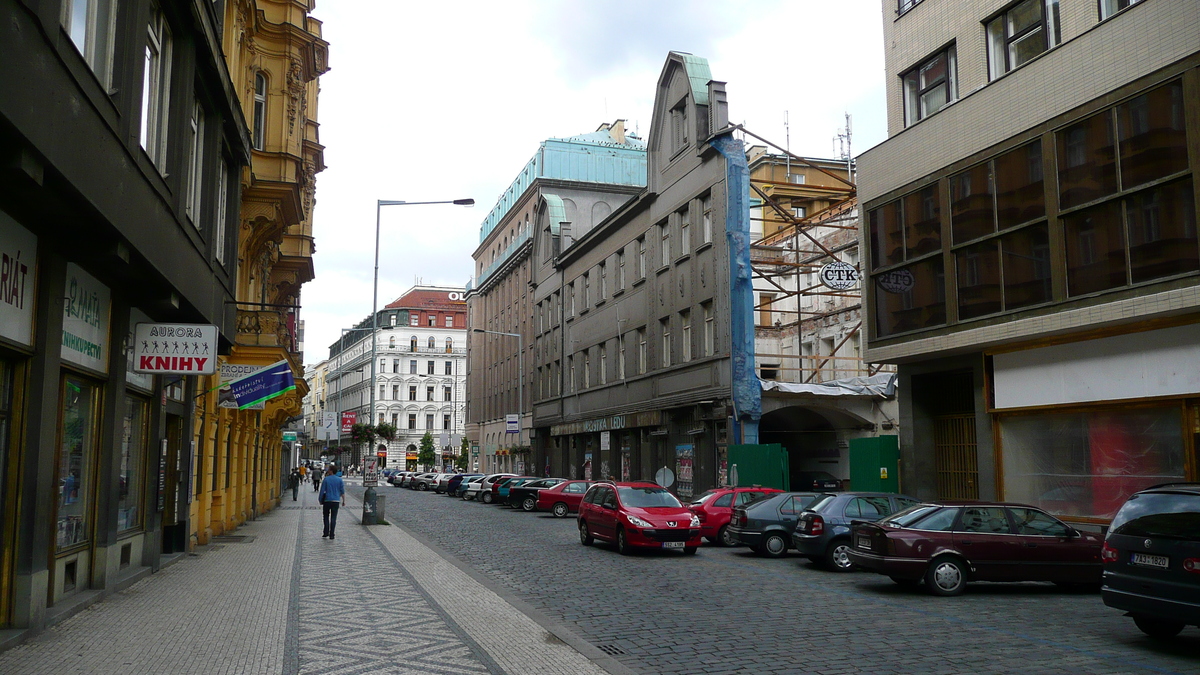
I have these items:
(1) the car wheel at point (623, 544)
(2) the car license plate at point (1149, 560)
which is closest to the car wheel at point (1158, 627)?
(2) the car license plate at point (1149, 560)

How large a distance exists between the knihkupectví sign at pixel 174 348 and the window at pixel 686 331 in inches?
962

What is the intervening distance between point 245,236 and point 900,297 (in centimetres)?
1596

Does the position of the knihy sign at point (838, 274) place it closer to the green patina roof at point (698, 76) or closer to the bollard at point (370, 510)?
the green patina roof at point (698, 76)

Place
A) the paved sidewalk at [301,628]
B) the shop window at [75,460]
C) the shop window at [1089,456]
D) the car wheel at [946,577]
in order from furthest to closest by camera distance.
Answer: the shop window at [1089,456] < the car wheel at [946,577] < the shop window at [75,460] < the paved sidewalk at [301,628]

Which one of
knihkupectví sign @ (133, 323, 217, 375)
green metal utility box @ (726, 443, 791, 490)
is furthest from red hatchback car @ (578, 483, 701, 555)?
knihkupectví sign @ (133, 323, 217, 375)

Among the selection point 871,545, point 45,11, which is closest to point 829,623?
point 871,545

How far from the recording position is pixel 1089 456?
19.3 m

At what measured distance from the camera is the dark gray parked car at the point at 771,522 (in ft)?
63.0

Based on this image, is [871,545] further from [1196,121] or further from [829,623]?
[1196,121]

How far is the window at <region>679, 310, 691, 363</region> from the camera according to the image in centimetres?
3675

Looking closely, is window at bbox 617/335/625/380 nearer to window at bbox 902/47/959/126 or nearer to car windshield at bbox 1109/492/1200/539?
window at bbox 902/47/959/126

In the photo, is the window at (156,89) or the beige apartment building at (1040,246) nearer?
the window at (156,89)

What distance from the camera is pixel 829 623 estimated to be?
1124 centimetres

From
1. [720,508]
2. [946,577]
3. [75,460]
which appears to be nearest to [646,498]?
[720,508]
